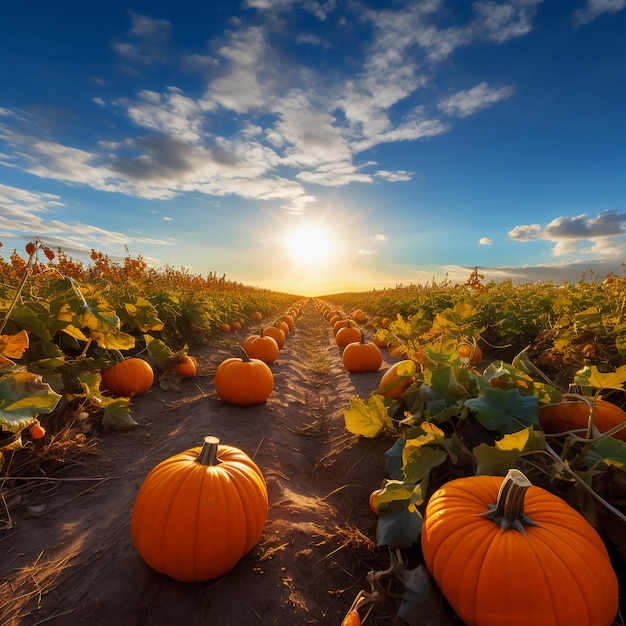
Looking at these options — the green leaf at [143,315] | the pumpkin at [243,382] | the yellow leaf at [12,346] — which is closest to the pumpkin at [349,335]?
the pumpkin at [243,382]

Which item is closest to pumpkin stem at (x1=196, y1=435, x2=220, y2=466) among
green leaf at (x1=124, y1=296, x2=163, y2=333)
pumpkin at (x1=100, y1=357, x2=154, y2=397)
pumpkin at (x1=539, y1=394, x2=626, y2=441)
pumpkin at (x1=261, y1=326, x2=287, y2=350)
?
pumpkin at (x1=539, y1=394, x2=626, y2=441)

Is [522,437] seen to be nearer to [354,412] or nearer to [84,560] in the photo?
[354,412]

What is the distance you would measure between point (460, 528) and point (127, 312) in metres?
5.20

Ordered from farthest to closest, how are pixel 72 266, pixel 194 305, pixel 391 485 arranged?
pixel 194 305
pixel 72 266
pixel 391 485

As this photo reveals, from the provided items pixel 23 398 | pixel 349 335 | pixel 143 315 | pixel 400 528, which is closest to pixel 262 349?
pixel 143 315

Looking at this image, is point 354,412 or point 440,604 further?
point 354,412

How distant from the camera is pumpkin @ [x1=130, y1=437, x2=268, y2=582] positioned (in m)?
2.04

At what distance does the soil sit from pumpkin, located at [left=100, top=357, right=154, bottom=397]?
318mm

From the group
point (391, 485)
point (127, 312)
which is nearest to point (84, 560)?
point (391, 485)

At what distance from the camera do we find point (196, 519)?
82.0 inches

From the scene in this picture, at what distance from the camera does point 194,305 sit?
903 centimetres

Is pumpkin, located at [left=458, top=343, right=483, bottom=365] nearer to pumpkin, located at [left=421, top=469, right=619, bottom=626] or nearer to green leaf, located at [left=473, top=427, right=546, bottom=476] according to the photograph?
green leaf, located at [left=473, top=427, right=546, bottom=476]

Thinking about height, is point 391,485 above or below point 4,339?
below

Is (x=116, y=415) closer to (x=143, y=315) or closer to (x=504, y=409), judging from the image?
(x=143, y=315)
